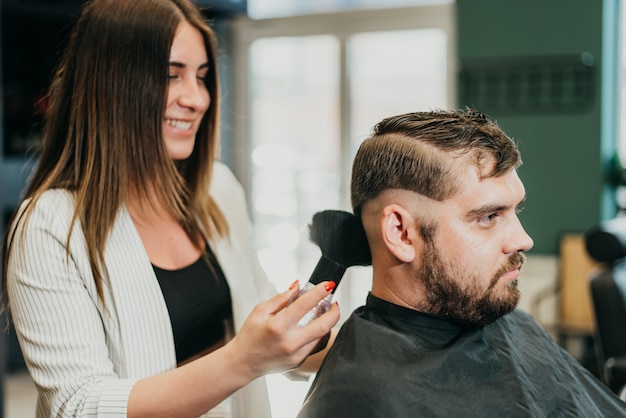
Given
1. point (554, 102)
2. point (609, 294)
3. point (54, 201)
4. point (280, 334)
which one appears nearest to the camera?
point (280, 334)

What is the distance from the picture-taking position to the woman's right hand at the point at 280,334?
1174mm

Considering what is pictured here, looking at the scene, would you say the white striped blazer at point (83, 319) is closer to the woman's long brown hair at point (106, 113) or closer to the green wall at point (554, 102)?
the woman's long brown hair at point (106, 113)

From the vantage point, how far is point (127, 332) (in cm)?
149

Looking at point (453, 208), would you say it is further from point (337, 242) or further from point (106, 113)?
point (106, 113)

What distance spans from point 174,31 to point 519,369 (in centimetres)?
101

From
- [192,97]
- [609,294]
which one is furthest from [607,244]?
[192,97]

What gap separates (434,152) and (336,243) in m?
0.26

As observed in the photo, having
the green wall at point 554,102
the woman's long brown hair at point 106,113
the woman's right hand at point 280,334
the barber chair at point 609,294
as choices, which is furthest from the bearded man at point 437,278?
the green wall at point 554,102

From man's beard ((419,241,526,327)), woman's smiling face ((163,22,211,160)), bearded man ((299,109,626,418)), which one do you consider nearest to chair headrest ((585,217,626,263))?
bearded man ((299,109,626,418))

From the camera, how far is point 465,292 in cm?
138

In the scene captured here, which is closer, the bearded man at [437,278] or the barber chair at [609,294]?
the bearded man at [437,278]

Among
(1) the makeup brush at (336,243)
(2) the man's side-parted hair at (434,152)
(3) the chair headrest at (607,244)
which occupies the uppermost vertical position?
(2) the man's side-parted hair at (434,152)

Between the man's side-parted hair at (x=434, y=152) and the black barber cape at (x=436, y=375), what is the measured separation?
0.27m

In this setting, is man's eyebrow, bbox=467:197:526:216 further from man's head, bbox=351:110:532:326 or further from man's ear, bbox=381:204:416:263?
man's ear, bbox=381:204:416:263
